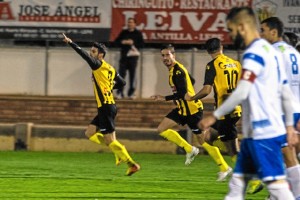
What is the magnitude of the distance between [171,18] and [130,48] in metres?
1.30

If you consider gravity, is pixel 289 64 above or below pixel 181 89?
above

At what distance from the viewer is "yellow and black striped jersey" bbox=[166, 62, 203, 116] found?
17.7m

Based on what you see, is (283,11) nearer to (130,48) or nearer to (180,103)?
(130,48)

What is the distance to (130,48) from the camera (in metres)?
24.5

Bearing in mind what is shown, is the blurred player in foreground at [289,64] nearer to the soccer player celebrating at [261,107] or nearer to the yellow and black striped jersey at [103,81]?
the soccer player celebrating at [261,107]

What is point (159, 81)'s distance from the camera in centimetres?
2483

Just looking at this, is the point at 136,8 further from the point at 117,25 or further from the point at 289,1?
the point at 289,1

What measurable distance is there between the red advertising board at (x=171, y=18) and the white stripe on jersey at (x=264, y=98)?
49.7 feet

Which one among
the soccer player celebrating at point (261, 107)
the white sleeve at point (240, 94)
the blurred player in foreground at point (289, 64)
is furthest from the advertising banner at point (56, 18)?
the white sleeve at point (240, 94)

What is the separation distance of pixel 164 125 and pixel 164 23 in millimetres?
7189

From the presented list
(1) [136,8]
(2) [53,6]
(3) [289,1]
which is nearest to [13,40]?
(2) [53,6]

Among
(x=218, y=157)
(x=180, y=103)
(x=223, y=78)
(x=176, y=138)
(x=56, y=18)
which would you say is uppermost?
(x=56, y=18)

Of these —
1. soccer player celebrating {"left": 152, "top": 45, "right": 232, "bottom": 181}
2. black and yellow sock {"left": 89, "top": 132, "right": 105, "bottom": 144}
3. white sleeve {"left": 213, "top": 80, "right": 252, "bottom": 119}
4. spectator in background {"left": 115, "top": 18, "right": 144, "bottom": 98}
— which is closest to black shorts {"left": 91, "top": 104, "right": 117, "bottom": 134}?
black and yellow sock {"left": 89, "top": 132, "right": 105, "bottom": 144}

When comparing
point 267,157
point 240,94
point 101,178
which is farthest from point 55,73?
point 240,94
